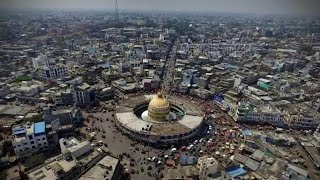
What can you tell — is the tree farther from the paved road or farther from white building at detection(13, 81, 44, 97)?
white building at detection(13, 81, 44, 97)

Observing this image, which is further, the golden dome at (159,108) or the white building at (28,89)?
the white building at (28,89)

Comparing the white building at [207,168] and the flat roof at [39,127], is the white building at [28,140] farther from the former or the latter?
the white building at [207,168]

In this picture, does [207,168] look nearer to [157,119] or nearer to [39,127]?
[157,119]

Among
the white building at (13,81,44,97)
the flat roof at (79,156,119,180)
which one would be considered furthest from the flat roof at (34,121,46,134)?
the white building at (13,81,44,97)

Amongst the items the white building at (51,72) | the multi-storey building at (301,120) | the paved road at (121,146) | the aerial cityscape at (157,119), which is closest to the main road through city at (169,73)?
the aerial cityscape at (157,119)

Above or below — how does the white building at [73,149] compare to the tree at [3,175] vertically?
above

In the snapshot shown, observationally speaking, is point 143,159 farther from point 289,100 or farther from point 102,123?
point 289,100

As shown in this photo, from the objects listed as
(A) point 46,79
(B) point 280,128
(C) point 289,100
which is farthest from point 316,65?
(A) point 46,79
